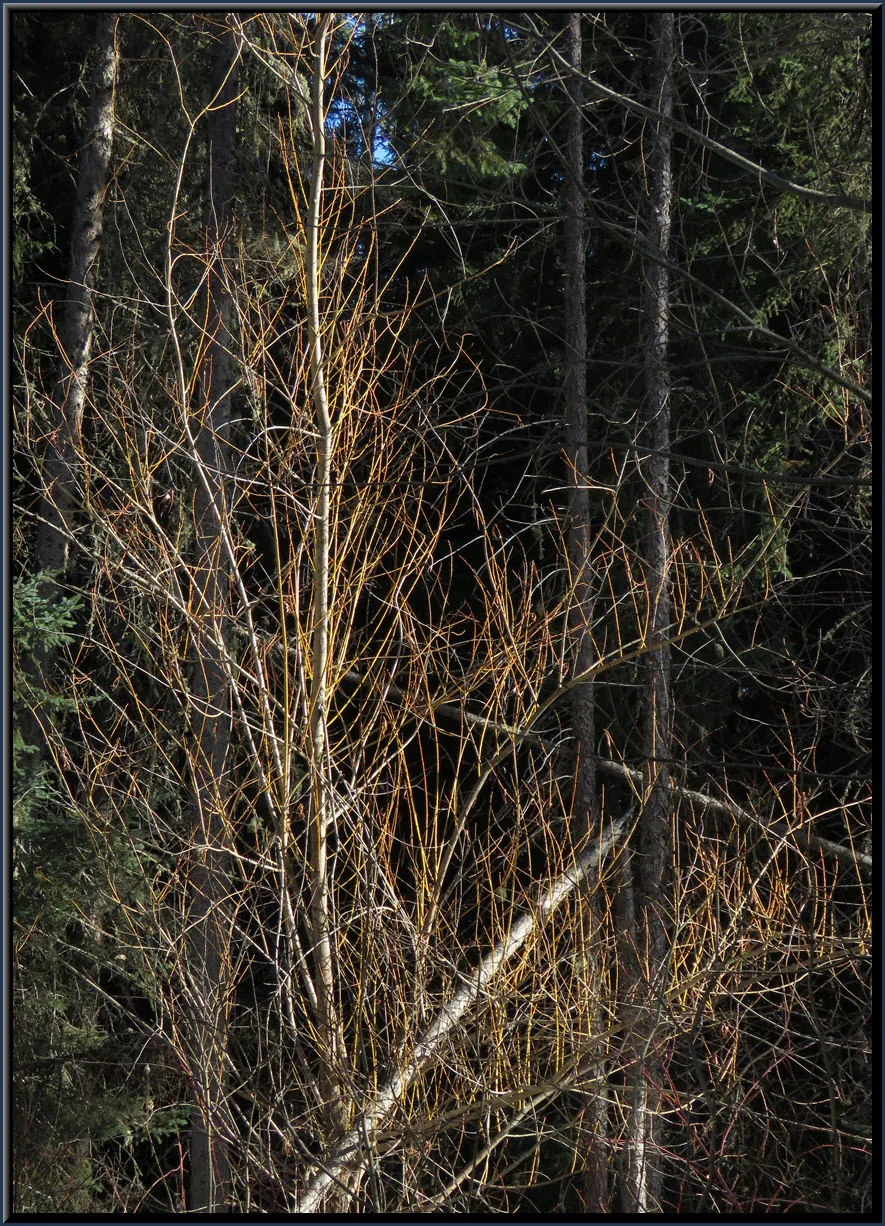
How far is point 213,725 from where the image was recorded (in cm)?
557

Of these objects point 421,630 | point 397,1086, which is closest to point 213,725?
point 421,630

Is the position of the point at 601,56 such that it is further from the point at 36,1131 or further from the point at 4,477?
the point at 36,1131

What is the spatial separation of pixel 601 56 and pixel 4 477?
224 inches

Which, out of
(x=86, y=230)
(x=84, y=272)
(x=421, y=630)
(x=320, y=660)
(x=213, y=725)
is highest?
(x=86, y=230)

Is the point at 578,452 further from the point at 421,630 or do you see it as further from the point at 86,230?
the point at 86,230

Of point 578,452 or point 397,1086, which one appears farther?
point 578,452

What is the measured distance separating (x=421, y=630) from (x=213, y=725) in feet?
4.31

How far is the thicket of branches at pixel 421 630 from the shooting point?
3.71m

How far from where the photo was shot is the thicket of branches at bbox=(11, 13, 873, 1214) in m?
3.71

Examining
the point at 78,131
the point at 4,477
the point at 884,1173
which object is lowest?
the point at 884,1173

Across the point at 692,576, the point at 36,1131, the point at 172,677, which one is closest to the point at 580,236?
the point at 692,576

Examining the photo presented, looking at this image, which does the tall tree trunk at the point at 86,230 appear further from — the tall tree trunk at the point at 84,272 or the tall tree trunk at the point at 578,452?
the tall tree trunk at the point at 578,452

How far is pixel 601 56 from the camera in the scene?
24.4 ft

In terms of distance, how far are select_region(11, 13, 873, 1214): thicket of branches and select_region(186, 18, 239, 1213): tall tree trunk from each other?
5 centimetres
